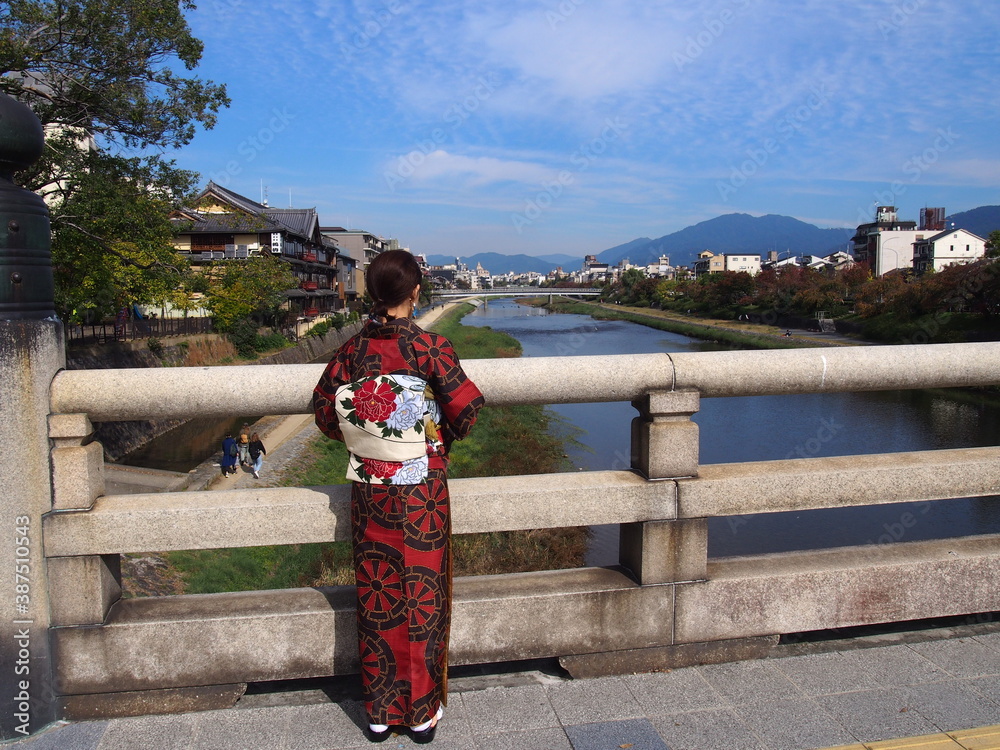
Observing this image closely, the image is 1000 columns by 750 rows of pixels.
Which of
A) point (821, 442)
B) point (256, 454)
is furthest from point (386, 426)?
point (821, 442)

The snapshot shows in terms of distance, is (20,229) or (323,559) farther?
(323,559)

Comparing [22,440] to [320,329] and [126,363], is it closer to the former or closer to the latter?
[126,363]

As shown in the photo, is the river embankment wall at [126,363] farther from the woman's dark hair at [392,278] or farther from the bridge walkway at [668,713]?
the woman's dark hair at [392,278]

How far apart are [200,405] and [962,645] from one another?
2.65m

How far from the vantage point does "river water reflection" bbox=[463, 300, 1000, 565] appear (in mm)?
10969

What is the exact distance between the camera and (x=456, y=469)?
1321 cm

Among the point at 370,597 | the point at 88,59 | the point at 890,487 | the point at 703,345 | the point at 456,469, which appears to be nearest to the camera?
the point at 370,597

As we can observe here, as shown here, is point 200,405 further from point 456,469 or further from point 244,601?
point 456,469

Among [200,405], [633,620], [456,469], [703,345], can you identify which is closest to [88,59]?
[456,469]

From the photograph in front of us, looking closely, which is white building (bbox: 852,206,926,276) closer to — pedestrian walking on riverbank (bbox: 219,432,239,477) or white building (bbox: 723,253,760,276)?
white building (bbox: 723,253,760,276)

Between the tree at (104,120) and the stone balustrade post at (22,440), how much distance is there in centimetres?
909

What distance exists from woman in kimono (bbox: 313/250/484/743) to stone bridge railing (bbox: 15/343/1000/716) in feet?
0.67

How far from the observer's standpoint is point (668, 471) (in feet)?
7.47

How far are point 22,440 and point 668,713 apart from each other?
2003 millimetres
